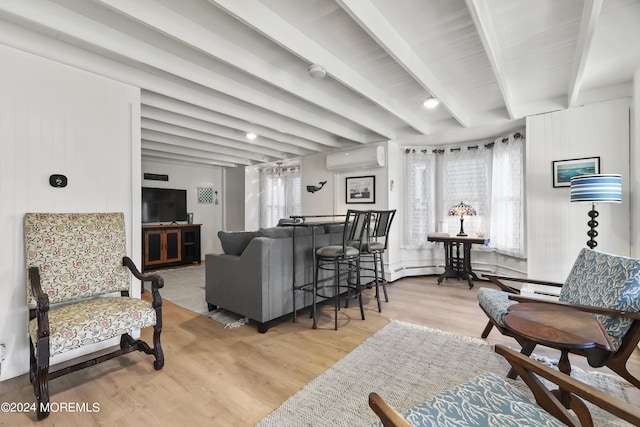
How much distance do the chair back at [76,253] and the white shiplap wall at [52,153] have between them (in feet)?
0.53

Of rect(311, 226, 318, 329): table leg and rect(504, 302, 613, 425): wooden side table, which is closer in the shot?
rect(504, 302, 613, 425): wooden side table

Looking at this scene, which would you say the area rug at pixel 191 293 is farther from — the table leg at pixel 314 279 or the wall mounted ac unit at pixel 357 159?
the wall mounted ac unit at pixel 357 159

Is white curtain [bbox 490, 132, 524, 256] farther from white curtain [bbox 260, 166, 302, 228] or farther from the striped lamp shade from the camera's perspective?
white curtain [bbox 260, 166, 302, 228]

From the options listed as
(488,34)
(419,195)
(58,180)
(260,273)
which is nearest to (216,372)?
(260,273)

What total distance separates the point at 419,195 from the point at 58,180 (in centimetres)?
471

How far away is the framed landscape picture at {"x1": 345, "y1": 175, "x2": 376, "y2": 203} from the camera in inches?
192

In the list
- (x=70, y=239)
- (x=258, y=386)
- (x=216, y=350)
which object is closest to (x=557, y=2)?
(x=258, y=386)

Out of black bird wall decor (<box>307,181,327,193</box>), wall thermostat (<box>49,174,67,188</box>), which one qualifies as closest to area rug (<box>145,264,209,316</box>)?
wall thermostat (<box>49,174,67,188</box>)

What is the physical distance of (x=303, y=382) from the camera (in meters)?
1.98

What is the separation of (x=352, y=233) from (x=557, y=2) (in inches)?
91.5

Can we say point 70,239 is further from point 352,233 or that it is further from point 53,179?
point 352,233

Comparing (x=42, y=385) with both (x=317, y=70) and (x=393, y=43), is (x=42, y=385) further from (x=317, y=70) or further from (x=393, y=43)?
(x=393, y=43)

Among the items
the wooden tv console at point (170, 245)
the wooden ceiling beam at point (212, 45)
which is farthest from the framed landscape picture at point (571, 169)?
the wooden tv console at point (170, 245)

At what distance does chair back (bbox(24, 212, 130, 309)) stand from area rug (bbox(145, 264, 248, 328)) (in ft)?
3.62
